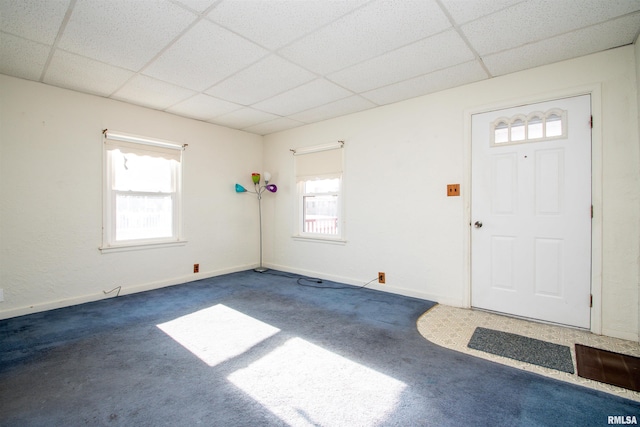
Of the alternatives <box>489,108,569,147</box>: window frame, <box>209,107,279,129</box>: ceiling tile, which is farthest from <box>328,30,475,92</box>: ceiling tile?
<box>209,107,279,129</box>: ceiling tile

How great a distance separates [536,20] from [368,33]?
1216mm

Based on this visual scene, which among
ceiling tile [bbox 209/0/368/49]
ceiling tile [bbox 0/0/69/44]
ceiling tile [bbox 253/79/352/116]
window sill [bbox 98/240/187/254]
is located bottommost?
window sill [bbox 98/240/187/254]

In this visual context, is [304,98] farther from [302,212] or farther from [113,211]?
[113,211]

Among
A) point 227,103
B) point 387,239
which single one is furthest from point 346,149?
point 227,103

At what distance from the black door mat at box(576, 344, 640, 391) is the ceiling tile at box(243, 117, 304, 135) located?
13.9 ft

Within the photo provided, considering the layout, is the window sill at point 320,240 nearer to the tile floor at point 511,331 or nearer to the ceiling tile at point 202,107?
Result: the tile floor at point 511,331

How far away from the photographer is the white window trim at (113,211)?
11.9ft

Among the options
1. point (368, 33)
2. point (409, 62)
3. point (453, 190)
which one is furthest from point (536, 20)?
point (453, 190)

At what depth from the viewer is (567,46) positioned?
2469mm

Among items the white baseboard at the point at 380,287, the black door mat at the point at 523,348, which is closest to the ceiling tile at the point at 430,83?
the white baseboard at the point at 380,287

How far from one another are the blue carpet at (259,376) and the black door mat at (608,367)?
0.22m

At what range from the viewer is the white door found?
2.65m

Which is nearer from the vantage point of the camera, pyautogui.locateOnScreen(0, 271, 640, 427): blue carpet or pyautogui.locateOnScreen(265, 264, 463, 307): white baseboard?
pyautogui.locateOnScreen(0, 271, 640, 427): blue carpet

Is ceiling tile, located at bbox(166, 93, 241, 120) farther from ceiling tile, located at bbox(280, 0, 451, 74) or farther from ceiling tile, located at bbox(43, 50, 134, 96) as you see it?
ceiling tile, located at bbox(280, 0, 451, 74)
